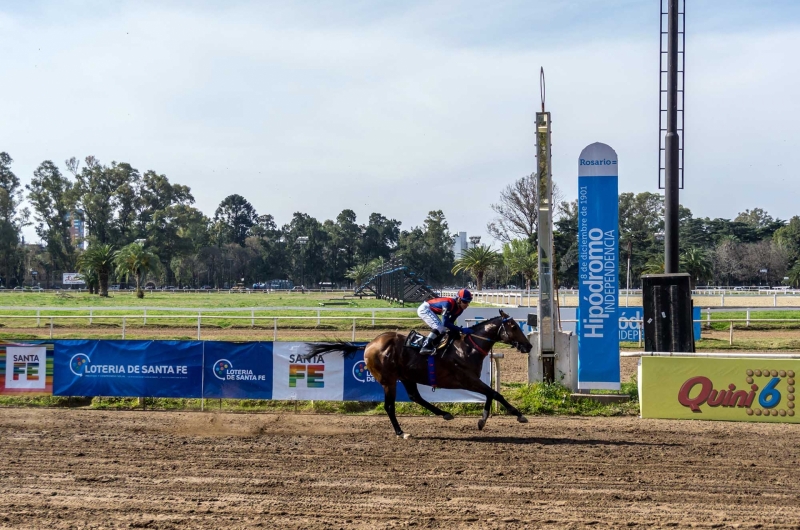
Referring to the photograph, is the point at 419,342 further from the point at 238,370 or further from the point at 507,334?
the point at 238,370

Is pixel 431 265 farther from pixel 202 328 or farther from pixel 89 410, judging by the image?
pixel 89 410

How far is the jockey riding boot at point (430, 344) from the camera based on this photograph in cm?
1066

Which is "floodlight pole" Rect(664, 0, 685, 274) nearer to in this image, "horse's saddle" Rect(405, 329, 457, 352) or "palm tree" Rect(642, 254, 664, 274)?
"horse's saddle" Rect(405, 329, 457, 352)

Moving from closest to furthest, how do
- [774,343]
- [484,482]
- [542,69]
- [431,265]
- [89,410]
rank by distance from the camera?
1. [484,482]
2. [89,410]
3. [542,69]
4. [774,343]
5. [431,265]

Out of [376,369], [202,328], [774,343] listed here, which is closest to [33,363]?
[376,369]

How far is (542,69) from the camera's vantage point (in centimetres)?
1425

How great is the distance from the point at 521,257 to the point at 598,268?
39.7 m

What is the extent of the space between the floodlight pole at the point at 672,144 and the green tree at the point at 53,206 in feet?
304

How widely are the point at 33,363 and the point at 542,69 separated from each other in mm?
10786

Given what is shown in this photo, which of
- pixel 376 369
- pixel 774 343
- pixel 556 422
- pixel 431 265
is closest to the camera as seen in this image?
pixel 376 369

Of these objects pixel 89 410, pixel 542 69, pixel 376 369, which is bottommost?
pixel 89 410

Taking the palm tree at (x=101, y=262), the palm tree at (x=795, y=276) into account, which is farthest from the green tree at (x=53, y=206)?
the palm tree at (x=795, y=276)

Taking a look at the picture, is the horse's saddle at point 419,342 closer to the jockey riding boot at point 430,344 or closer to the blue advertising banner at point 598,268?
the jockey riding boot at point 430,344

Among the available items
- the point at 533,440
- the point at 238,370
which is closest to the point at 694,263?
the point at 238,370
